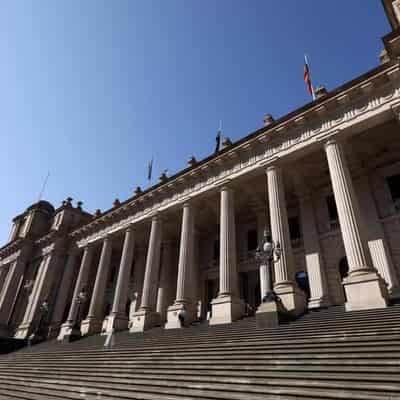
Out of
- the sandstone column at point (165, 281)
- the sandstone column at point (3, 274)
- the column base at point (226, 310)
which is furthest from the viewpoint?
the sandstone column at point (3, 274)

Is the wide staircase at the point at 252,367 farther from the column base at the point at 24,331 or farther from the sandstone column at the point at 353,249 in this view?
the column base at the point at 24,331

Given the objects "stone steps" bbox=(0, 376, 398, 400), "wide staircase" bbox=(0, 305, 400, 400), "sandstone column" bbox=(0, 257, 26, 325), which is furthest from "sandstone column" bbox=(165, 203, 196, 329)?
"sandstone column" bbox=(0, 257, 26, 325)

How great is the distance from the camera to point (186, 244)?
17.9 m

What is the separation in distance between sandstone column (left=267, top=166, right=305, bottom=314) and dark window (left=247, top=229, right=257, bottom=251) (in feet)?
25.3

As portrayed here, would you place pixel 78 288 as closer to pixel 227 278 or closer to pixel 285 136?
pixel 227 278

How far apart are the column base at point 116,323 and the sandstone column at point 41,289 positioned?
10.2 m

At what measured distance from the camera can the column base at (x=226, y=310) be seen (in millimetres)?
13612

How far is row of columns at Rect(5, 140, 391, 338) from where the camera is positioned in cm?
1101

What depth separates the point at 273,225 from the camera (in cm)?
1419

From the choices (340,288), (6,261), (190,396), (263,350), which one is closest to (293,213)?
(340,288)

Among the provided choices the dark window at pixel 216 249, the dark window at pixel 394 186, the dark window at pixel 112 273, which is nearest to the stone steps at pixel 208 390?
the dark window at pixel 394 186

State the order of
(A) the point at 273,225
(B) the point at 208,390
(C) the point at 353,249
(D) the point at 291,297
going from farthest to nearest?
(A) the point at 273,225 → (D) the point at 291,297 → (C) the point at 353,249 → (B) the point at 208,390

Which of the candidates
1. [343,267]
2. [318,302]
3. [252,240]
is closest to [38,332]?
[252,240]

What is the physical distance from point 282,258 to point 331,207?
7.32 metres
